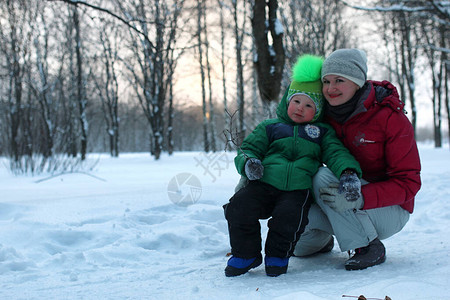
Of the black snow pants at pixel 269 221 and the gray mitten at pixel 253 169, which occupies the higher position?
the gray mitten at pixel 253 169

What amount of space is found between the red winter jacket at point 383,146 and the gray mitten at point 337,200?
0.05 m

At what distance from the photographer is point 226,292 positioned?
5.17 feet

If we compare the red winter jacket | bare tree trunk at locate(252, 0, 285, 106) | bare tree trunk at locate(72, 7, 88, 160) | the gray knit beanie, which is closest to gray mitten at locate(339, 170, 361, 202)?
the red winter jacket

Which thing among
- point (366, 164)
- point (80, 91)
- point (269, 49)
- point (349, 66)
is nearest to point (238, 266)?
point (366, 164)

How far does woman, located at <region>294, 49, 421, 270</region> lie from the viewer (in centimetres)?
185

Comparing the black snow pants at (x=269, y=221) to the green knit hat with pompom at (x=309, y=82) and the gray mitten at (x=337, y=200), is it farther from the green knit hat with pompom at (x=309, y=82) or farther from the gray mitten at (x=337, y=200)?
the green knit hat with pompom at (x=309, y=82)

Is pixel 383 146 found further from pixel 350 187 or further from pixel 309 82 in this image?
pixel 309 82

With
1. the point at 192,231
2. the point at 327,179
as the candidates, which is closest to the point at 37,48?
the point at 192,231

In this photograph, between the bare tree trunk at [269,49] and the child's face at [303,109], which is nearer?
the child's face at [303,109]

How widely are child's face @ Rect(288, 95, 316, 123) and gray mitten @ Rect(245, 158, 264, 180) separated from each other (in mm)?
420

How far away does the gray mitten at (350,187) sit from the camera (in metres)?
1.74

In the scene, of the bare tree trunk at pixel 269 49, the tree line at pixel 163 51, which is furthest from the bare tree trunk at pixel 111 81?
the bare tree trunk at pixel 269 49

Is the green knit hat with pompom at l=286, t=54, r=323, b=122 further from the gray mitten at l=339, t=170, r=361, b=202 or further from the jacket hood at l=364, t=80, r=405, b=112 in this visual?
the gray mitten at l=339, t=170, r=361, b=202

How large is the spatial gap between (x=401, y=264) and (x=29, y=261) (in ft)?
7.04
